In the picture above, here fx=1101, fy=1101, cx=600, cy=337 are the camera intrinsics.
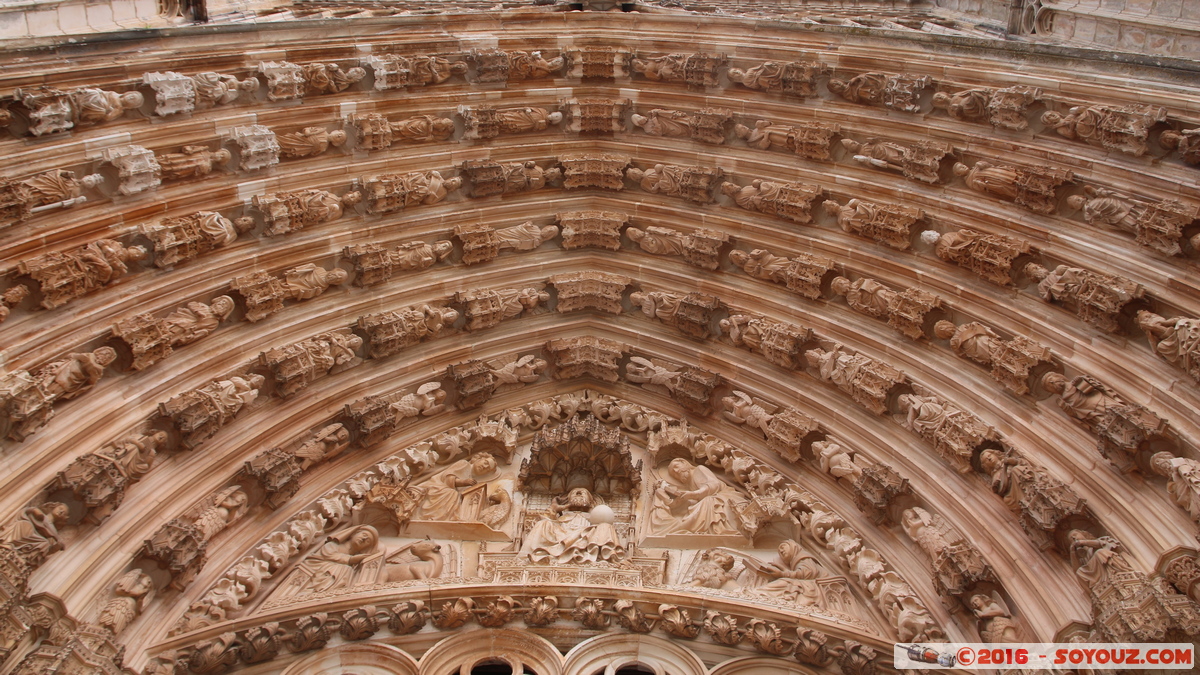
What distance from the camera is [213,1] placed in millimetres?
11891

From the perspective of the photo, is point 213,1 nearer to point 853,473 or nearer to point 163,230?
point 163,230

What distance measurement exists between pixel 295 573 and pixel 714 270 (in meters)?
3.99

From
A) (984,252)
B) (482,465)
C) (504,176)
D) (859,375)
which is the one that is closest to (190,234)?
(482,465)

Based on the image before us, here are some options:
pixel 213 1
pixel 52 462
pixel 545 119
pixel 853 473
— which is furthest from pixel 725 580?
pixel 213 1

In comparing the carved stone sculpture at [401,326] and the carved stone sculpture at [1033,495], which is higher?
the carved stone sculpture at [401,326]

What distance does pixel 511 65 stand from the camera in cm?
970

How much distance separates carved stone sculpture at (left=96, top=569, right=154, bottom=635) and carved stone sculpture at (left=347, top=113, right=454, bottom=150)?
13.1 feet

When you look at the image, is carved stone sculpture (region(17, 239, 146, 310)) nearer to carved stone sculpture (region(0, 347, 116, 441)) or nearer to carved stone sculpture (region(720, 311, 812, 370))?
carved stone sculpture (region(0, 347, 116, 441))

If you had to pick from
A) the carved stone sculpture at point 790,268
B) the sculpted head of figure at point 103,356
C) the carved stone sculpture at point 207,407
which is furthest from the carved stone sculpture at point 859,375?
the sculpted head of figure at point 103,356

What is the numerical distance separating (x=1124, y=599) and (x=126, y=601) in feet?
17.0

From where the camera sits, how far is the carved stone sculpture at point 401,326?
8062 millimetres

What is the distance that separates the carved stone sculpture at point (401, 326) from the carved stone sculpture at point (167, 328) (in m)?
1.02

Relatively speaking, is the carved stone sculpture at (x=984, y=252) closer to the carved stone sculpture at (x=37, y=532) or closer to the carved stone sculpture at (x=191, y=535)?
the carved stone sculpture at (x=191, y=535)

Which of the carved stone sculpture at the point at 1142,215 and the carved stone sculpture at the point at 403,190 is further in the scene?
the carved stone sculpture at the point at 403,190
